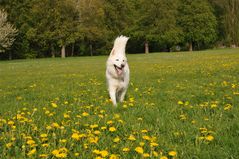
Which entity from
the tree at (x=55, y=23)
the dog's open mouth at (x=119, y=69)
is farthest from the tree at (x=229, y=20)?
the dog's open mouth at (x=119, y=69)

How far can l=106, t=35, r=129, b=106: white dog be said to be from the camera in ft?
21.9

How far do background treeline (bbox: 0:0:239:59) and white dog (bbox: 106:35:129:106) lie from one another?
1781 inches

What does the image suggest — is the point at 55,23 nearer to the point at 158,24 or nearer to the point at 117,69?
the point at 158,24

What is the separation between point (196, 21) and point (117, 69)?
61565 mm

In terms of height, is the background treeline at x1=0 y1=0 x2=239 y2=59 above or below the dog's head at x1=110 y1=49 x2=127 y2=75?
above

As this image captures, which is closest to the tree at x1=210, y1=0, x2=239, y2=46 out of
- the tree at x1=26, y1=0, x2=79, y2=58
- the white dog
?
the tree at x1=26, y1=0, x2=79, y2=58

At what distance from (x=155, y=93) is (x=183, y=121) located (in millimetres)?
3372

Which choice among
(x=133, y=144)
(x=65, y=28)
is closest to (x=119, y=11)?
(x=65, y=28)

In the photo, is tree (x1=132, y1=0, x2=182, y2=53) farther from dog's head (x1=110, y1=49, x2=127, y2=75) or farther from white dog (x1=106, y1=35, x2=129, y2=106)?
dog's head (x1=110, y1=49, x2=127, y2=75)

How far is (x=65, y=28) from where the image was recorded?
5197 cm

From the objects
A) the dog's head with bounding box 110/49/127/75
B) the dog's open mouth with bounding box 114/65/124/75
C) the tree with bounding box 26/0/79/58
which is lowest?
the dog's open mouth with bounding box 114/65/124/75

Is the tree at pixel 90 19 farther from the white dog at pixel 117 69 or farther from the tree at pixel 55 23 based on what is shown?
the white dog at pixel 117 69

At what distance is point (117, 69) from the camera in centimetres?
677

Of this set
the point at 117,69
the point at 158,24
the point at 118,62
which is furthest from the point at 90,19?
the point at 118,62
